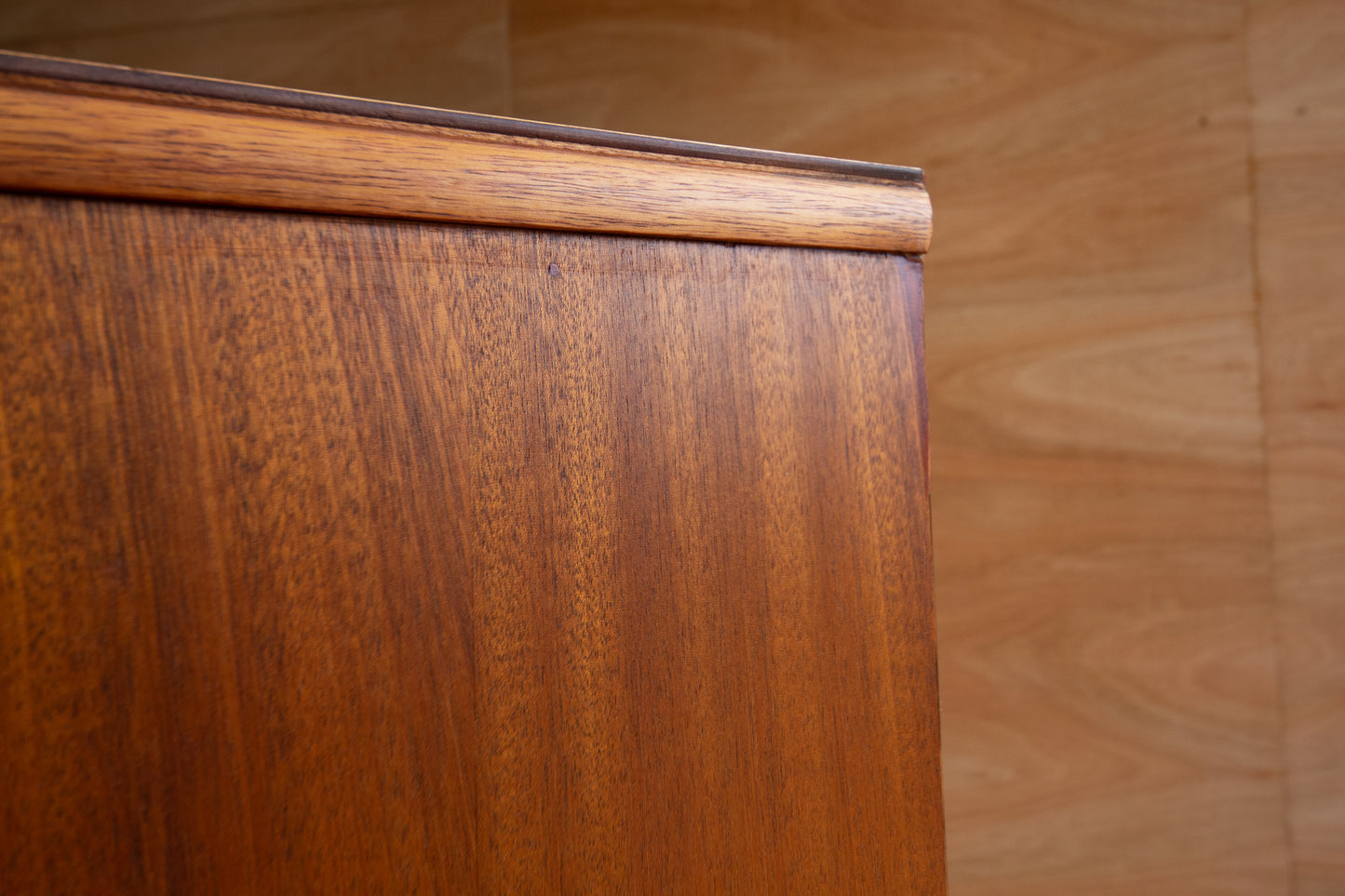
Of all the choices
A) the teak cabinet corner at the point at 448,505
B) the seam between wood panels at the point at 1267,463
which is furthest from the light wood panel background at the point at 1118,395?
the teak cabinet corner at the point at 448,505

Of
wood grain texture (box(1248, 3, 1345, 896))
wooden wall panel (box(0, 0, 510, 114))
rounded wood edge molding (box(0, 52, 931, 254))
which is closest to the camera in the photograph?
rounded wood edge molding (box(0, 52, 931, 254))

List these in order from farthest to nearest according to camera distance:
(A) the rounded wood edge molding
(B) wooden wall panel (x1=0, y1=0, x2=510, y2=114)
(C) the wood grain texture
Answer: (B) wooden wall panel (x1=0, y1=0, x2=510, y2=114), (C) the wood grain texture, (A) the rounded wood edge molding

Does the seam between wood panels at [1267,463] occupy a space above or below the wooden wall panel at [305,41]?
below

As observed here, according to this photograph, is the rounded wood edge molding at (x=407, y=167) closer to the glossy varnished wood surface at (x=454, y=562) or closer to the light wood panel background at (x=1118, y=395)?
the glossy varnished wood surface at (x=454, y=562)

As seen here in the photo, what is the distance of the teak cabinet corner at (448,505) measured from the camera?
0.17m

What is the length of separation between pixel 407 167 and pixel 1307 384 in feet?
2.44

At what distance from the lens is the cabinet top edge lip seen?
17 centimetres

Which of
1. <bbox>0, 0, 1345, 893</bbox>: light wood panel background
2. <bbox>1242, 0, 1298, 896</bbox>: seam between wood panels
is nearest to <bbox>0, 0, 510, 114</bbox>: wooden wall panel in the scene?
<bbox>0, 0, 1345, 893</bbox>: light wood panel background

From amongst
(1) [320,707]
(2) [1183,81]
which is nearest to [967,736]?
(2) [1183,81]

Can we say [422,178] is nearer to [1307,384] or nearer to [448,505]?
[448,505]

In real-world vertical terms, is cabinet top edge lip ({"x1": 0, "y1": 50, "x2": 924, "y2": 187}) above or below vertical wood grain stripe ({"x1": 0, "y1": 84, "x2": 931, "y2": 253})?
above

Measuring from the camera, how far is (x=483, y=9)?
793 mm

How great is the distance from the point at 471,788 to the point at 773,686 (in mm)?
81

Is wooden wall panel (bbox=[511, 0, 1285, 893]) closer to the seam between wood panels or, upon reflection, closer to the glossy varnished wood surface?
the seam between wood panels
